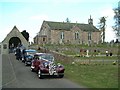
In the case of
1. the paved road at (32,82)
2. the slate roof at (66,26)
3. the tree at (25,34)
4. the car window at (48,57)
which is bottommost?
the paved road at (32,82)

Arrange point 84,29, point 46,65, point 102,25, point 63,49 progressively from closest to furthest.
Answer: point 46,65 < point 63,49 < point 84,29 < point 102,25

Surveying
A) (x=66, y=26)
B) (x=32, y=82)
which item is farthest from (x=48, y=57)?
(x=66, y=26)

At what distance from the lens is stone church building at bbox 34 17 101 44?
9502cm

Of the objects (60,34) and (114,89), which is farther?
(60,34)

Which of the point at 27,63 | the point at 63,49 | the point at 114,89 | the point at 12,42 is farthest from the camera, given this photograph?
the point at 12,42

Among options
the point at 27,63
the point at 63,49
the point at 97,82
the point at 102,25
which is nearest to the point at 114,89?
the point at 97,82

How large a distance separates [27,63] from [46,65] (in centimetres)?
1113

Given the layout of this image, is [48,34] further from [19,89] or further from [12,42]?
[19,89]

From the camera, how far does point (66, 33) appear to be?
9706 cm

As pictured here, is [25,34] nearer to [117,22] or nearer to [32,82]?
[117,22]

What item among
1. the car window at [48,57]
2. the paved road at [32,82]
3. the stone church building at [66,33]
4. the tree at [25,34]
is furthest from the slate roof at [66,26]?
the paved road at [32,82]

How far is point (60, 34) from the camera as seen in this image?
96.2 meters

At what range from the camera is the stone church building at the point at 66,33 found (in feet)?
312

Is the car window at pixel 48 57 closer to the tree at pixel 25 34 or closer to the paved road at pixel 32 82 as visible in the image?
the paved road at pixel 32 82
